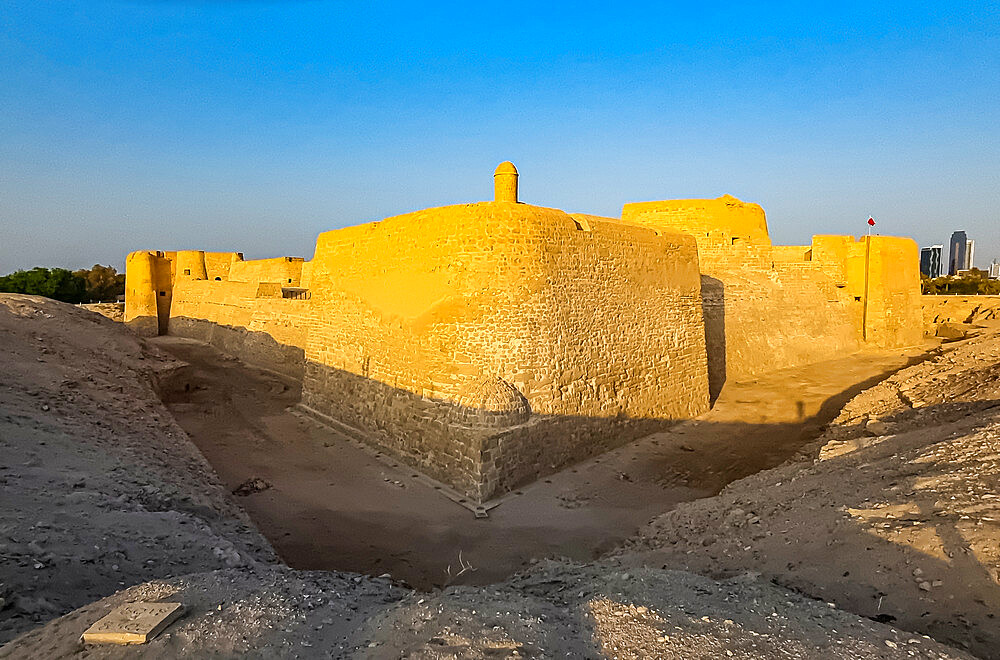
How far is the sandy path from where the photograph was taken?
23.9 ft

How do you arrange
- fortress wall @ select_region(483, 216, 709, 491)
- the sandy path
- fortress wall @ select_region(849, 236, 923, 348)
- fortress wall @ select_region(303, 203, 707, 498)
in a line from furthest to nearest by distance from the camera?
fortress wall @ select_region(849, 236, 923, 348), fortress wall @ select_region(483, 216, 709, 491), fortress wall @ select_region(303, 203, 707, 498), the sandy path

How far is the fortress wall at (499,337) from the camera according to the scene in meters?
9.22

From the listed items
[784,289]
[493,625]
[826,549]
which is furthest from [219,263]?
[826,549]

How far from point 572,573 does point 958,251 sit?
604 feet

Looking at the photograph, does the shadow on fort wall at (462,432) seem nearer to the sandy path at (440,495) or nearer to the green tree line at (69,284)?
the sandy path at (440,495)

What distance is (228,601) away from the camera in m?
3.94

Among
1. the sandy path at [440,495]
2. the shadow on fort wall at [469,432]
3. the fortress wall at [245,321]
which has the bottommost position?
the sandy path at [440,495]

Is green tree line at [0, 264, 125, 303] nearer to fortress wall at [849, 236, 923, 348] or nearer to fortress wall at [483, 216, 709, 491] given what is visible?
fortress wall at [483, 216, 709, 491]

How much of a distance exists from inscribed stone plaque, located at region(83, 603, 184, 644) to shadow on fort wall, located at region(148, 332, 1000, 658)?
213 centimetres

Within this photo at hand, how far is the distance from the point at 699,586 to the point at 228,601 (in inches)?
153

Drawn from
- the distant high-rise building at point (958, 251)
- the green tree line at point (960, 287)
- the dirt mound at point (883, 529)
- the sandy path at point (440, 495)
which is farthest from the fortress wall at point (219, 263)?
the distant high-rise building at point (958, 251)

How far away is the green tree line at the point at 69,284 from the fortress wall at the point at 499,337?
30.6 m

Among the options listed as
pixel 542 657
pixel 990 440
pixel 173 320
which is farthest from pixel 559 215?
pixel 173 320

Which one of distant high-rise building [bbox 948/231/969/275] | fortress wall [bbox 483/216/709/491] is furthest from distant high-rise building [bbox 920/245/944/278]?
fortress wall [bbox 483/216/709/491]
